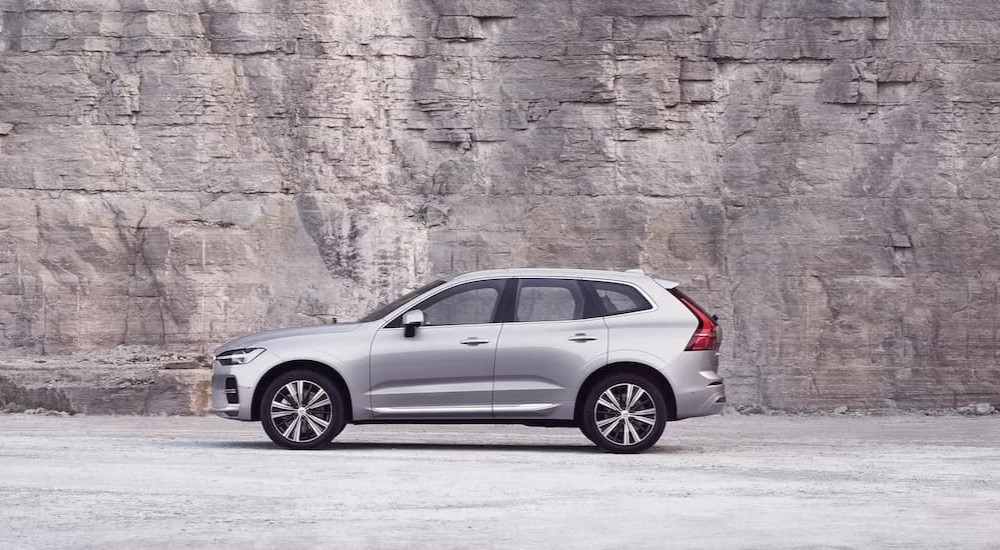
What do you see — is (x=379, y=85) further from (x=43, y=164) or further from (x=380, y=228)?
(x=43, y=164)

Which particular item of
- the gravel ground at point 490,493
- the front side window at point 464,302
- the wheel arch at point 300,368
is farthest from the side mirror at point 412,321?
the gravel ground at point 490,493

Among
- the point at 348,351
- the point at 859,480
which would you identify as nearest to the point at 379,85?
the point at 348,351

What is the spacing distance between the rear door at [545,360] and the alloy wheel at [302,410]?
1415 mm

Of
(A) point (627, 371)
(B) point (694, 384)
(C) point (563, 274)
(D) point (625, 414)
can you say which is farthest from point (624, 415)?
(C) point (563, 274)

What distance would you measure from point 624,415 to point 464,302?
1598mm

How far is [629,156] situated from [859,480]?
34.2 feet

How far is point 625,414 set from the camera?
11383mm

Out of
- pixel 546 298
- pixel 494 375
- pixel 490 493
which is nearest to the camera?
pixel 490 493

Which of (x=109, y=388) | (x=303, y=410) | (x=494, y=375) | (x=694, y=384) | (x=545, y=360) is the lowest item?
(x=109, y=388)

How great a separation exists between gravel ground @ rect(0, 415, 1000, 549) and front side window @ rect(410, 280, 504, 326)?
3.66ft

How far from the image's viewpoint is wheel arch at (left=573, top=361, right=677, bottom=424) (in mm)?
11430

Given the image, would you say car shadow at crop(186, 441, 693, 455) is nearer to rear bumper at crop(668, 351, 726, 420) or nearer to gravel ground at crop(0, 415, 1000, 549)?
gravel ground at crop(0, 415, 1000, 549)

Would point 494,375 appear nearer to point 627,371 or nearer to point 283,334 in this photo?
point 627,371

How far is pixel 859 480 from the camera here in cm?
960
